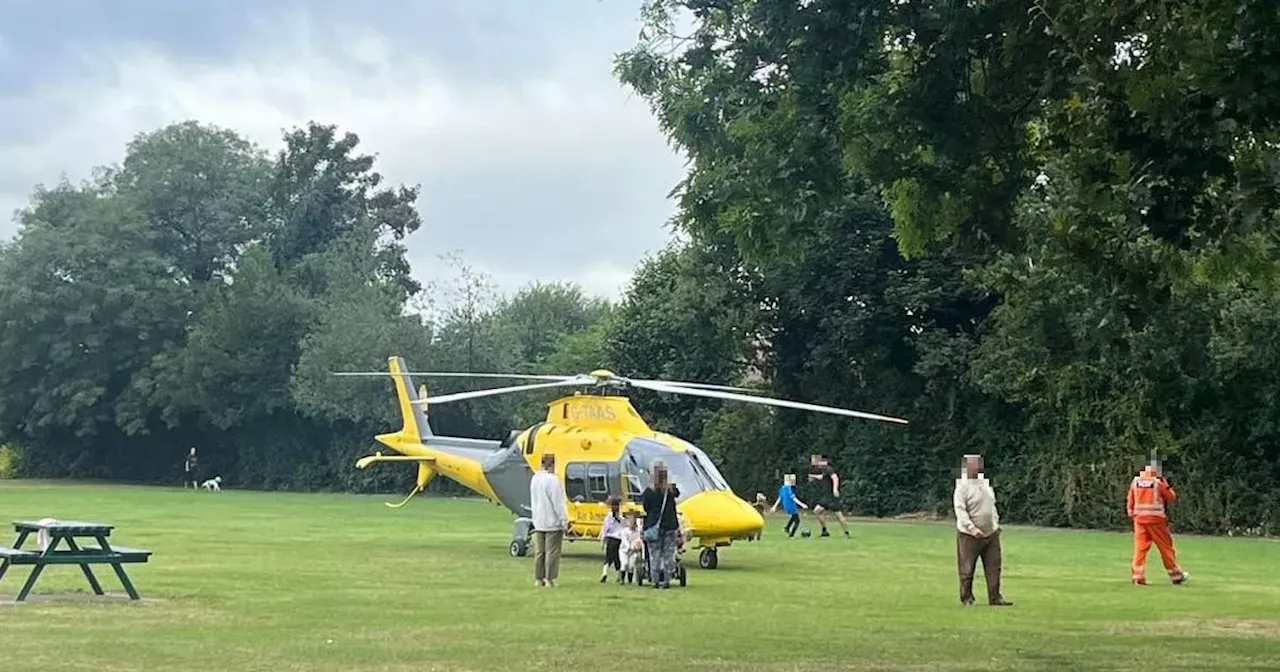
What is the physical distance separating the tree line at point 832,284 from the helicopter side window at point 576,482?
4178mm

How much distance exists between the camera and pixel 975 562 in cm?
1855

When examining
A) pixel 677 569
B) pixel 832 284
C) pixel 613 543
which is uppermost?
pixel 832 284

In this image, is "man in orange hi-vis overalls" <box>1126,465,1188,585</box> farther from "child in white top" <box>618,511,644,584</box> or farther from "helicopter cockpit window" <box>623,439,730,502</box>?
"child in white top" <box>618,511,644,584</box>

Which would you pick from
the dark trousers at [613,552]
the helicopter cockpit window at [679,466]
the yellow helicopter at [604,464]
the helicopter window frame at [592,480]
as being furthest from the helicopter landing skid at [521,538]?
the dark trousers at [613,552]

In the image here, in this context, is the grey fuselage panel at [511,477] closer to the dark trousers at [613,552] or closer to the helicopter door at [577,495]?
the helicopter door at [577,495]

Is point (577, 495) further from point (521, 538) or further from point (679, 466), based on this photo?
point (679, 466)

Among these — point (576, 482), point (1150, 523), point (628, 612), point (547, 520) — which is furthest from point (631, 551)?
point (1150, 523)

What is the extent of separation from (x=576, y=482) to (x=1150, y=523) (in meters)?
8.17

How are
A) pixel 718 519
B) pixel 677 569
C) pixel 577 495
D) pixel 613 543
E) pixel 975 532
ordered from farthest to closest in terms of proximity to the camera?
pixel 577 495 < pixel 718 519 < pixel 613 543 < pixel 677 569 < pixel 975 532

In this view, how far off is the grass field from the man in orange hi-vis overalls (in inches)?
16.3

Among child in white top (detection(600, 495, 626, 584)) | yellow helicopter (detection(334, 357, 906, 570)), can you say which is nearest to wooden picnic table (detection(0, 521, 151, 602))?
child in white top (detection(600, 495, 626, 584))

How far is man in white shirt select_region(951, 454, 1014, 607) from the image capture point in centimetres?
1850

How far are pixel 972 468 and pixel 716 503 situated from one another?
5.94 m

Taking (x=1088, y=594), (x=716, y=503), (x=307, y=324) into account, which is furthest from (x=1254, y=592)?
(x=307, y=324)
